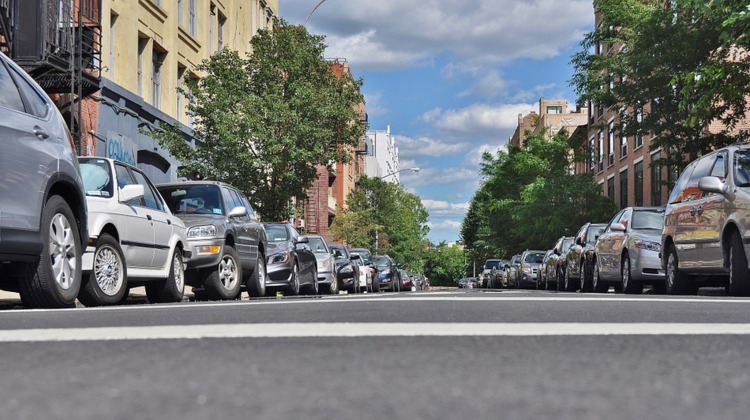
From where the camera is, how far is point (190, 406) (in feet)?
9.39

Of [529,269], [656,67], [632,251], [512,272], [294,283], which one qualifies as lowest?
[512,272]

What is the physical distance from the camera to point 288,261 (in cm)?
1838

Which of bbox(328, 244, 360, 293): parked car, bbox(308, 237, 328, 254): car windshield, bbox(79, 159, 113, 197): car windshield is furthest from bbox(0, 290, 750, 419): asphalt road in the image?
bbox(328, 244, 360, 293): parked car

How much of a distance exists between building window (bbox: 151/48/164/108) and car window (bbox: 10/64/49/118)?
68.7 feet

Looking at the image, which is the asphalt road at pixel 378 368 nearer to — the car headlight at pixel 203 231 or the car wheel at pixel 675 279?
the car headlight at pixel 203 231

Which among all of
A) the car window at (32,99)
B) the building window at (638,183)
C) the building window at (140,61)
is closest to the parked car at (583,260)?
Answer: the building window at (140,61)

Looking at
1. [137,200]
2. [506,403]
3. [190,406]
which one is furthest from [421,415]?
[137,200]

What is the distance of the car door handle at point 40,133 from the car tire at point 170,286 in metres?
4.27

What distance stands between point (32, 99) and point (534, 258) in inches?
1231

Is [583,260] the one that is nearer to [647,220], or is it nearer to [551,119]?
[647,220]

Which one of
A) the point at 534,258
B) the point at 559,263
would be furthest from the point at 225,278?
the point at 534,258

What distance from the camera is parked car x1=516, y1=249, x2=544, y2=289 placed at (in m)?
36.5

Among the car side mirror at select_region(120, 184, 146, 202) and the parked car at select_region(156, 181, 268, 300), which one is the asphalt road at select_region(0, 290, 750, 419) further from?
the parked car at select_region(156, 181, 268, 300)

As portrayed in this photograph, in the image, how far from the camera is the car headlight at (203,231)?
45.8 ft
